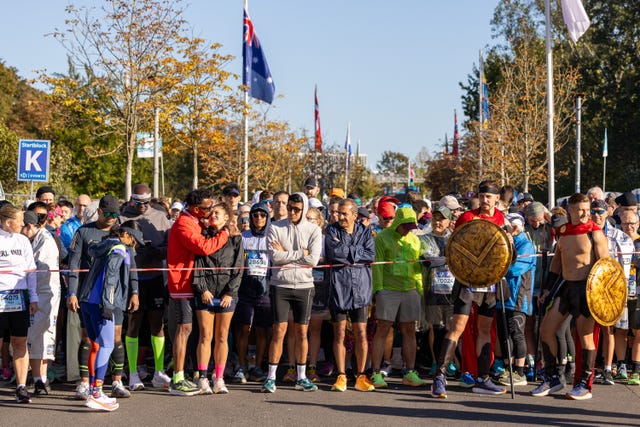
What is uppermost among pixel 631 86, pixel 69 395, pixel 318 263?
pixel 631 86

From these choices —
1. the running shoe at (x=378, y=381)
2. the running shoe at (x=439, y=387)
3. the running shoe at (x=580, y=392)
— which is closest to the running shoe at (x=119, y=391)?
the running shoe at (x=378, y=381)

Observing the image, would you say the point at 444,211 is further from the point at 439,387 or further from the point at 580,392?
the point at 580,392

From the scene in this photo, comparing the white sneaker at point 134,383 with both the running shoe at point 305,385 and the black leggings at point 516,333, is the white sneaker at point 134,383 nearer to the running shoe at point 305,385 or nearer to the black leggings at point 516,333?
the running shoe at point 305,385

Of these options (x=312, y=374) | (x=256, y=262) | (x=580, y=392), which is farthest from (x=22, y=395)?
(x=580, y=392)

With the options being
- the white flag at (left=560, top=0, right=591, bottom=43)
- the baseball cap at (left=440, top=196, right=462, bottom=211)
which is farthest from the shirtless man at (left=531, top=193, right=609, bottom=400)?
the white flag at (left=560, top=0, right=591, bottom=43)

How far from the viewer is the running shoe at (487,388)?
29.6ft

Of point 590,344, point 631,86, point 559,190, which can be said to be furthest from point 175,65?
point 559,190

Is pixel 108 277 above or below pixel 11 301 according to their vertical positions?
above

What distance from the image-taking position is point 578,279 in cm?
850

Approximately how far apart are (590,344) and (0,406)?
5890mm

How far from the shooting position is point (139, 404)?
27.6ft

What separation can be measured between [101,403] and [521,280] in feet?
15.7

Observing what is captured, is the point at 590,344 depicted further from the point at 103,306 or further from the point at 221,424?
the point at 103,306

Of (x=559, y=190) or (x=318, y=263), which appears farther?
(x=559, y=190)
